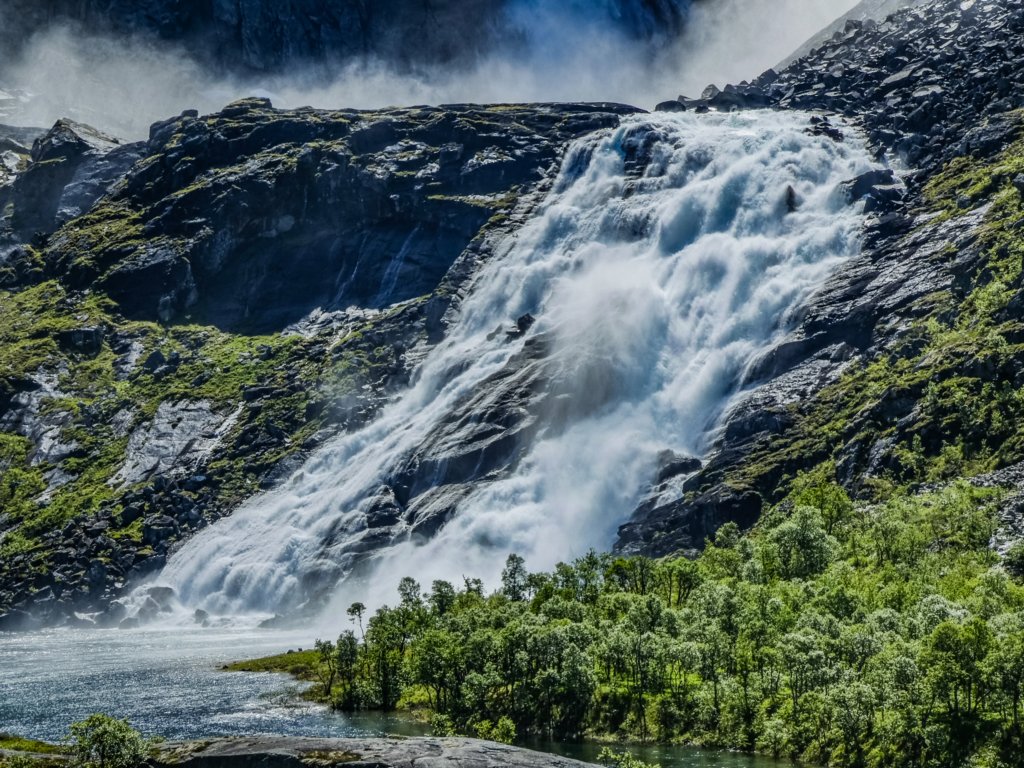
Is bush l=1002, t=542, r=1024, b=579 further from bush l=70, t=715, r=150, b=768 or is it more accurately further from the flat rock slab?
bush l=70, t=715, r=150, b=768

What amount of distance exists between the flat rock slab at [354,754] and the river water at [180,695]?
22.9 m

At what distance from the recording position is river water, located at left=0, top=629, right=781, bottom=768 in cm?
8950

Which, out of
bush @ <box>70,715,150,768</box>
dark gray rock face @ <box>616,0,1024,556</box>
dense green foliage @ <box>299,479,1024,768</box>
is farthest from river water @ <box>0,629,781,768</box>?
dark gray rock face @ <box>616,0,1024,556</box>

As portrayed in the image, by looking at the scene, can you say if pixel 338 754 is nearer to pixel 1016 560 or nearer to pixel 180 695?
pixel 180 695

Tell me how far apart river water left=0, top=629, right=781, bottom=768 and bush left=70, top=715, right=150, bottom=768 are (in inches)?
1093

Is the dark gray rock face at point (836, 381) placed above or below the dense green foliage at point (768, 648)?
above

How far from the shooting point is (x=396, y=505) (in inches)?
7613

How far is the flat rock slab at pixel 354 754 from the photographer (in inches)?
2216

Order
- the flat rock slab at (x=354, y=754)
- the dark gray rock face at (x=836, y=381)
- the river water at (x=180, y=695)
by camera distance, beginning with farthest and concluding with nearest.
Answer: the dark gray rock face at (x=836, y=381)
the river water at (x=180, y=695)
the flat rock slab at (x=354, y=754)

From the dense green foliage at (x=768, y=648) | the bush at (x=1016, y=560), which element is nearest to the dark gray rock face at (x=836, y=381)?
the dense green foliage at (x=768, y=648)

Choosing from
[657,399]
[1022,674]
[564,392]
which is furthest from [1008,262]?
[1022,674]

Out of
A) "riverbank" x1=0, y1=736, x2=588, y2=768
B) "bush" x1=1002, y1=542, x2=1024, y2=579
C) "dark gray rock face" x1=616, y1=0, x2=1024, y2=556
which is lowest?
"riverbank" x1=0, y1=736, x2=588, y2=768

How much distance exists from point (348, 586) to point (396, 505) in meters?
18.2

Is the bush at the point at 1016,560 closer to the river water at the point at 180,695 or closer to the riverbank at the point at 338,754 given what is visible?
the river water at the point at 180,695
